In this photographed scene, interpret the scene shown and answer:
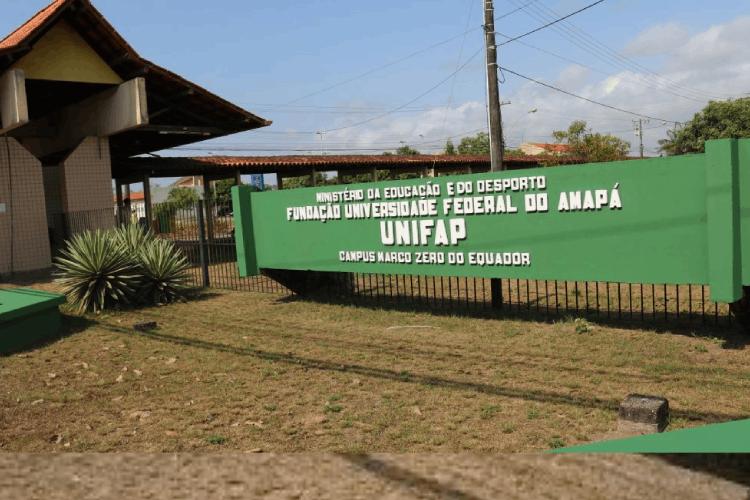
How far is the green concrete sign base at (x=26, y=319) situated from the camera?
8.23m

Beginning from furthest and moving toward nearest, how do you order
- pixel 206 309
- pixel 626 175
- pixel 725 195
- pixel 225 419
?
pixel 206 309
pixel 626 175
pixel 725 195
pixel 225 419

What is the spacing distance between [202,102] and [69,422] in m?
15.4

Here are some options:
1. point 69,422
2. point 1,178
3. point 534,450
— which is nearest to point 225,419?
point 69,422

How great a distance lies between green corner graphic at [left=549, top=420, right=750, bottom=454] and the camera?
5.38 feet

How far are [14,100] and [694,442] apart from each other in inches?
639

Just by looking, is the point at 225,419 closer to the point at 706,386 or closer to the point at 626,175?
the point at 706,386

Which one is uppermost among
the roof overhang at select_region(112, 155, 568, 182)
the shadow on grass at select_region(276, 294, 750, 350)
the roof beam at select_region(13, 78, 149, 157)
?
the roof beam at select_region(13, 78, 149, 157)

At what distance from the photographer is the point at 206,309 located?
10891 mm

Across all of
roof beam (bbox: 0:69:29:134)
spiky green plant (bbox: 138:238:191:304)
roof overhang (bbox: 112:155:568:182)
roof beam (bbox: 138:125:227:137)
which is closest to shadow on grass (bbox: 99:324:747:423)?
spiky green plant (bbox: 138:238:191:304)

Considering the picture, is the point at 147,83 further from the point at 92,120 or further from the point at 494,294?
the point at 494,294

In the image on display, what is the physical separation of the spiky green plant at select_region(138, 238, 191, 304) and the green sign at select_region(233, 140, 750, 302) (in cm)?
225

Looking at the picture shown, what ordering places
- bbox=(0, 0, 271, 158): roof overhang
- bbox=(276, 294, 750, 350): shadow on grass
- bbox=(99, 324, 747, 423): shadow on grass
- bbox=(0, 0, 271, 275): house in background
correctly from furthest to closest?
bbox=(0, 0, 271, 275): house in background, bbox=(0, 0, 271, 158): roof overhang, bbox=(276, 294, 750, 350): shadow on grass, bbox=(99, 324, 747, 423): shadow on grass

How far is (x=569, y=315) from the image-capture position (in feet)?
28.1

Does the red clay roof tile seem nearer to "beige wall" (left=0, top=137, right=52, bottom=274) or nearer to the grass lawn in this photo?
"beige wall" (left=0, top=137, right=52, bottom=274)
